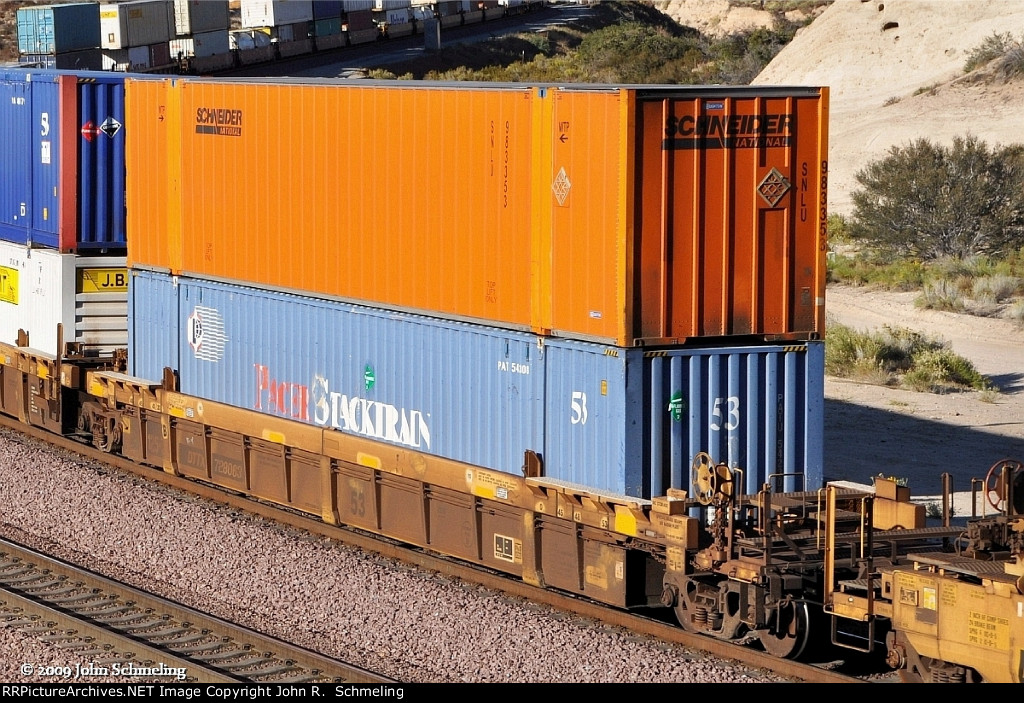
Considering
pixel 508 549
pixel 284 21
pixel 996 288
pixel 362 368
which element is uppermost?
pixel 284 21

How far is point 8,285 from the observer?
20.8m

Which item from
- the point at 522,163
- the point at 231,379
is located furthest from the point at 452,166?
the point at 231,379

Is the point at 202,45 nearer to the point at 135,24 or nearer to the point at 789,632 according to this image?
the point at 135,24

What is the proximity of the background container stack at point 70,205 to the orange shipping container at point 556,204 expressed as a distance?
3.72 m

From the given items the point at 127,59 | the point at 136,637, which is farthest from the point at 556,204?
the point at 127,59

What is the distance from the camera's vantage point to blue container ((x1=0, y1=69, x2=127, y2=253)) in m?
19.0

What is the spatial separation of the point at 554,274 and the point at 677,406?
1.57 meters

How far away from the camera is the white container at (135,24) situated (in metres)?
68.6

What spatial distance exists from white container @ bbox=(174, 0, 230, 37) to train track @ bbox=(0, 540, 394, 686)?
61744 mm

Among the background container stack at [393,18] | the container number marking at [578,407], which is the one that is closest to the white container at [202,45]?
the background container stack at [393,18]
